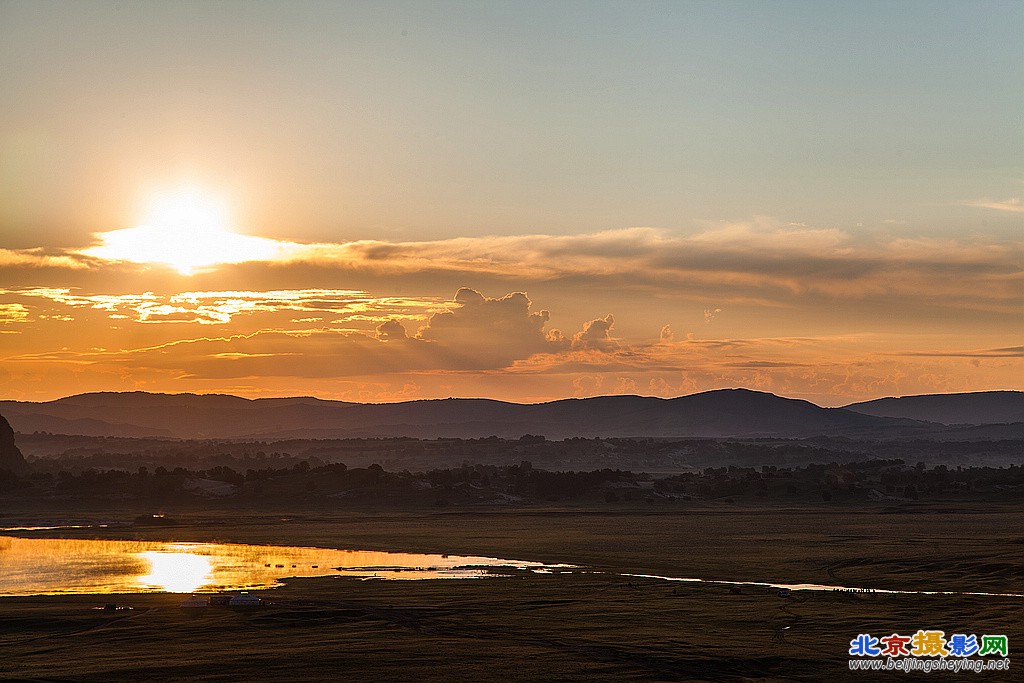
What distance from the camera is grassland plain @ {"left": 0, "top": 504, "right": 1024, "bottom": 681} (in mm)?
53000

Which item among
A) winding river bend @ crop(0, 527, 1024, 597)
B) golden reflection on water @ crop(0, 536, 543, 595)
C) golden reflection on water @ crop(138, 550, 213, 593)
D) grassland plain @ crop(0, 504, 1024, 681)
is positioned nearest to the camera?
grassland plain @ crop(0, 504, 1024, 681)

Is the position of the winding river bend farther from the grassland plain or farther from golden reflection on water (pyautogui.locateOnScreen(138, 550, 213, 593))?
the grassland plain

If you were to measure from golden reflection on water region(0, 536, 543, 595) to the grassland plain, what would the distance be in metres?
5.39

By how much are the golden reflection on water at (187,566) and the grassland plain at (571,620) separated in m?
5.39

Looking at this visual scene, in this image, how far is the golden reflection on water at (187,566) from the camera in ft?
284

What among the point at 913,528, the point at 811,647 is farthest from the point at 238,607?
the point at 913,528

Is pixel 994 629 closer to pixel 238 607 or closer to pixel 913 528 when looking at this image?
pixel 238 607

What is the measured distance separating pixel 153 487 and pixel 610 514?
3174 inches

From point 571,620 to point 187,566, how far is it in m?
45.7

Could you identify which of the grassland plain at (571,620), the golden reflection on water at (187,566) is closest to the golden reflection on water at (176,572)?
the golden reflection on water at (187,566)

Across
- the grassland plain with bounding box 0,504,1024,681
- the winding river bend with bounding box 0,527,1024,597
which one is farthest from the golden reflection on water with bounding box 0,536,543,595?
the grassland plain with bounding box 0,504,1024,681

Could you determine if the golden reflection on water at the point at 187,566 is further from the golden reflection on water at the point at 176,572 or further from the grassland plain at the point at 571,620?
the grassland plain at the point at 571,620

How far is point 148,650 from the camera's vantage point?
58062mm

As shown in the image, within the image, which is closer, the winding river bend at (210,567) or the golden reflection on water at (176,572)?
the winding river bend at (210,567)
